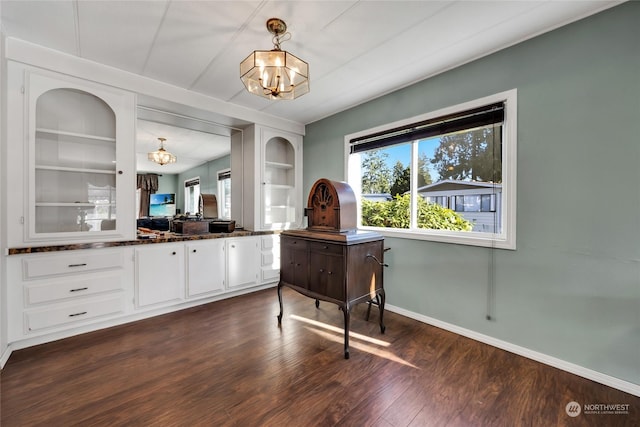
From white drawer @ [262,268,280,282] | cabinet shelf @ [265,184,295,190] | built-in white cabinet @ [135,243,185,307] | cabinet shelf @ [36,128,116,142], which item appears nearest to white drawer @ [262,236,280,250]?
white drawer @ [262,268,280,282]

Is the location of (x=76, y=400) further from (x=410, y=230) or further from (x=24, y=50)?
(x=410, y=230)

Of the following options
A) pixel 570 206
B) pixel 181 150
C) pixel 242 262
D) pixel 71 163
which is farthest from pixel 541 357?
pixel 181 150

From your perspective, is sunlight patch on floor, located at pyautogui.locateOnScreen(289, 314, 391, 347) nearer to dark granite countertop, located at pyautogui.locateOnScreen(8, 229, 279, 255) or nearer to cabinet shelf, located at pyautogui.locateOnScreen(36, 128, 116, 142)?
dark granite countertop, located at pyautogui.locateOnScreen(8, 229, 279, 255)

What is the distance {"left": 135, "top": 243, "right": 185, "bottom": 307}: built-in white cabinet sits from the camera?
2639mm

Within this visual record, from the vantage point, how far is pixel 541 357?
1.94 m

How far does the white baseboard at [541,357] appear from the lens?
5.42ft

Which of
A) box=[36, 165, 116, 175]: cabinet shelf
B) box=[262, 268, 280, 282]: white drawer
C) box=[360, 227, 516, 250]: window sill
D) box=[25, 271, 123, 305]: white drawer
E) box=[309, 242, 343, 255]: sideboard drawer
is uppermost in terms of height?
box=[36, 165, 116, 175]: cabinet shelf

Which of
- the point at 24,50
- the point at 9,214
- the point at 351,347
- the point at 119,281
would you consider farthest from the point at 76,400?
the point at 24,50

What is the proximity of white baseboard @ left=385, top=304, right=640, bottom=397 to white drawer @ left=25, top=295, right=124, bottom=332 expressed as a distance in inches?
118

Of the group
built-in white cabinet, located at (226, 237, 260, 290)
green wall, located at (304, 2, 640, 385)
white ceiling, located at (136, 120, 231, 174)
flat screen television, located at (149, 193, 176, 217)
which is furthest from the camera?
flat screen television, located at (149, 193, 176, 217)

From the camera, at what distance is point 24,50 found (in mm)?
2062

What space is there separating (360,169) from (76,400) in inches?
129

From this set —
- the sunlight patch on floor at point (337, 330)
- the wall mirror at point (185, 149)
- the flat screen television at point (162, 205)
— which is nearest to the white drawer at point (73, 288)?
the wall mirror at point (185, 149)

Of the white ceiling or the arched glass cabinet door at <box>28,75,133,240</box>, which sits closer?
the arched glass cabinet door at <box>28,75,133,240</box>
